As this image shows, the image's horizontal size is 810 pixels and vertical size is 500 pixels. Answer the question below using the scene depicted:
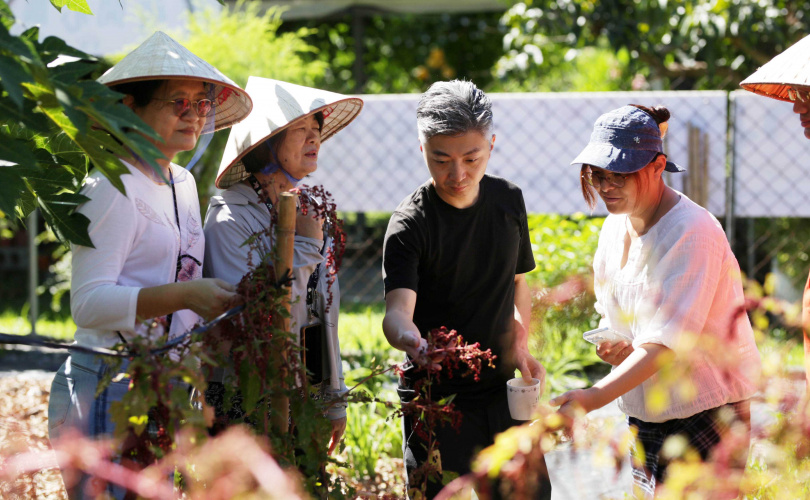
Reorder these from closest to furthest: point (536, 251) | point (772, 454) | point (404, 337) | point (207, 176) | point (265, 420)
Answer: point (772, 454) → point (265, 420) → point (404, 337) → point (536, 251) → point (207, 176)

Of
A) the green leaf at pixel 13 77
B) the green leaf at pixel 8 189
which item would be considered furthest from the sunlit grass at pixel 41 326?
the green leaf at pixel 13 77

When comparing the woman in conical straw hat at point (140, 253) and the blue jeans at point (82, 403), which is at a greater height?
the woman in conical straw hat at point (140, 253)

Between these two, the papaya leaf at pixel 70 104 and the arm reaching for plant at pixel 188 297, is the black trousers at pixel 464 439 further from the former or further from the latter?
the papaya leaf at pixel 70 104

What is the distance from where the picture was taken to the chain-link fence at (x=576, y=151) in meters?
5.32

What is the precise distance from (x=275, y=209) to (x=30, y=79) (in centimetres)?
70

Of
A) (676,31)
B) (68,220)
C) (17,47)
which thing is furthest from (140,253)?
(676,31)

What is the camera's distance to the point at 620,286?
241 cm

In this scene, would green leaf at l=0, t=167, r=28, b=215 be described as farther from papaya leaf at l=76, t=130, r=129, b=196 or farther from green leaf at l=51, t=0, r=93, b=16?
green leaf at l=51, t=0, r=93, b=16

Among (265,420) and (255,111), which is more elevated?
(255,111)

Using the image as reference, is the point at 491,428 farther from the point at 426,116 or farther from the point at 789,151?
the point at 789,151

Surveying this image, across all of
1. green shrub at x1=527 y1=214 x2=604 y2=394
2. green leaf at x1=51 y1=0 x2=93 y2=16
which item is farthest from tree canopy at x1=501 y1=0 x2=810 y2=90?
green leaf at x1=51 y1=0 x2=93 y2=16

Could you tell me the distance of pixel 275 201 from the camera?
247cm

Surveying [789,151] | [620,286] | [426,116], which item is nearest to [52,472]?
[426,116]

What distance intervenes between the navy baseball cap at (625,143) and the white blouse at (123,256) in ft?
3.84
